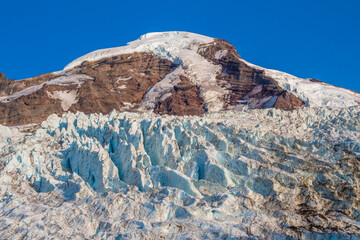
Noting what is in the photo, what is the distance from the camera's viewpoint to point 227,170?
34844 millimetres

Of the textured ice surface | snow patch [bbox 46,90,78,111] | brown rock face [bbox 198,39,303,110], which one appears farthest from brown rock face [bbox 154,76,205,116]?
the textured ice surface

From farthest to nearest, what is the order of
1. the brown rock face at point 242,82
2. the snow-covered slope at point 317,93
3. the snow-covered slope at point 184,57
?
the snow-covered slope at point 184,57, the brown rock face at point 242,82, the snow-covered slope at point 317,93

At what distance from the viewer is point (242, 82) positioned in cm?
12400

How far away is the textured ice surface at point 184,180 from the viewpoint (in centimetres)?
2738

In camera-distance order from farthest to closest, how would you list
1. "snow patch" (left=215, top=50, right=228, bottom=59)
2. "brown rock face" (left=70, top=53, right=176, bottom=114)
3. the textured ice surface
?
"snow patch" (left=215, top=50, right=228, bottom=59) < "brown rock face" (left=70, top=53, right=176, bottom=114) < the textured ice surface

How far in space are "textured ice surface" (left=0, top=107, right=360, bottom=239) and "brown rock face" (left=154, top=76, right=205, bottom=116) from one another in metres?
61.4

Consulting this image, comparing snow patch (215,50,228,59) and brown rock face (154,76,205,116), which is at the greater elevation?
snow patch (215,50,228,59)

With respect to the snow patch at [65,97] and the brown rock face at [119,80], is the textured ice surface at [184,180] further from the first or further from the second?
the snow patch at [65,97]

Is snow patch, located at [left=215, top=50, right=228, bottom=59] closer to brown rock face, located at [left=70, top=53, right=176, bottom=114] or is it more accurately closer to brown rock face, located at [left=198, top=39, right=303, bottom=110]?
brown rock face, located at [left=198, top=39, right=303, bottom=110]

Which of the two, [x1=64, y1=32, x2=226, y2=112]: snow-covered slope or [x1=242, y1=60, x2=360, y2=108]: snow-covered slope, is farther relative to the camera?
[x1=64, y1=32, x2=226, y2=112]: snow-covered slope

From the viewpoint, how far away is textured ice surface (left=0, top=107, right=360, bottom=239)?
2738 centimetres

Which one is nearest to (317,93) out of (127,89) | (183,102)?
(183,102)

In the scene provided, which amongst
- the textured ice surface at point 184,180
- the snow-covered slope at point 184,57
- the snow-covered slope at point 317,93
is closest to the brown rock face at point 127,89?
the snow-covered slope at point 184,57

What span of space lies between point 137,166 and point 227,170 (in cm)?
859
